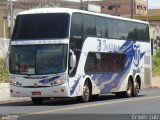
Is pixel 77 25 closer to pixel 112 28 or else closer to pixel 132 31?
pixel 112 28

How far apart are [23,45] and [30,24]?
0.95 metres

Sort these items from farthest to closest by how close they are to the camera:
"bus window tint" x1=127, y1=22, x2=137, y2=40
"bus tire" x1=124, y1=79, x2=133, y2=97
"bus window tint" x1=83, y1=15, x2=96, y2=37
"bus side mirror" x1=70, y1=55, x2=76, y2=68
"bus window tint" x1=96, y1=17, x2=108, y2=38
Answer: "bus window tint" x1=127, y1=22, x2=137, y2=40 → "bus tire" x1=124, y1=79, x2=133, y2=97 → "bus window tint" x1=96, y1=17, x2=108, y2=38 → "bus window tint" x1=83, y1=15, x2=96, y2=37 → "bus side mirror" x1=70, y1=55, x2=76, y2=68

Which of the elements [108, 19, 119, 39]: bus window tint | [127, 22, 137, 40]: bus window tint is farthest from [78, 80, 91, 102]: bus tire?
[127, 22, 137, 40]: bus window tint

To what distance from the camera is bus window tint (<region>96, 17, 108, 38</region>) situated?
1016 inches

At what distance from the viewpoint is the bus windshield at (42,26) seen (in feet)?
74.9

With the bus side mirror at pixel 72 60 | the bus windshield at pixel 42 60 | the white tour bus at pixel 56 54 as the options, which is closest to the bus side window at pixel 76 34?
the white tour bus at pixel 56 54

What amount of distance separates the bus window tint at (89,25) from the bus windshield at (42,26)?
5.53 feet

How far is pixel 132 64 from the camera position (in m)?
29.9

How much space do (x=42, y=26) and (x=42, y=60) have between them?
1447 mm

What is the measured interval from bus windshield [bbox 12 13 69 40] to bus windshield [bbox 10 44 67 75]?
485 mm

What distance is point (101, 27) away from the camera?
85.7 ft

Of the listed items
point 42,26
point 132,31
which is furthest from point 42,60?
point 132,31

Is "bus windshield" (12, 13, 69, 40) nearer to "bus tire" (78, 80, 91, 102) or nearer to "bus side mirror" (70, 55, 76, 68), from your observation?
"bus side mirror" (70, 55, 76, 68)

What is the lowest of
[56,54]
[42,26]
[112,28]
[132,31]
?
[56,54]
